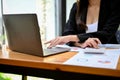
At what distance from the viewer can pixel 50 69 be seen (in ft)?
2.93

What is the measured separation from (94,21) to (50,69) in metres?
1.10

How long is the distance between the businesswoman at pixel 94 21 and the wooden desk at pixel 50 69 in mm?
494

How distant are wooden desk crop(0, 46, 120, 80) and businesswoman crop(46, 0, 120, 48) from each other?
494 millimetres

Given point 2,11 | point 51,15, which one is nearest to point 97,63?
point 2,11

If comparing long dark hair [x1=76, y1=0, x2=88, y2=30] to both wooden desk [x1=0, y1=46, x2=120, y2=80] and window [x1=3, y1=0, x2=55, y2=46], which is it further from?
wooden desk [x1=0, y1=46, x2=120, y2=80]

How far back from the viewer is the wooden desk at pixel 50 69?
2.60 feet

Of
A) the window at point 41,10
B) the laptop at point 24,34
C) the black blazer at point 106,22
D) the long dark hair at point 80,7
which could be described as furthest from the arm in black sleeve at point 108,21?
the window at point 41,10

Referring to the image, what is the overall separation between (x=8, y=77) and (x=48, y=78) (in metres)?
0.34

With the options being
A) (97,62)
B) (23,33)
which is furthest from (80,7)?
(97,62)

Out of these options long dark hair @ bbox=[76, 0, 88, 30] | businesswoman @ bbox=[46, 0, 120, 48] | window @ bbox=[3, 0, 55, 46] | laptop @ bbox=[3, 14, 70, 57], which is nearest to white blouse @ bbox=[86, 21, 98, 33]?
businesswoman @ bbox=[46, 0, 120, 48]

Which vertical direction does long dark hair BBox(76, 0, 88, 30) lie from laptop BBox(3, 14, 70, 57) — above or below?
above

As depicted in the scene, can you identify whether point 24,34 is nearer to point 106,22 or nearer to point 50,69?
point 50,69

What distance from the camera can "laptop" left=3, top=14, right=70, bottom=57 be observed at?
0.97 meters

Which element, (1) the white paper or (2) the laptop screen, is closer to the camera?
(1) the white paper
